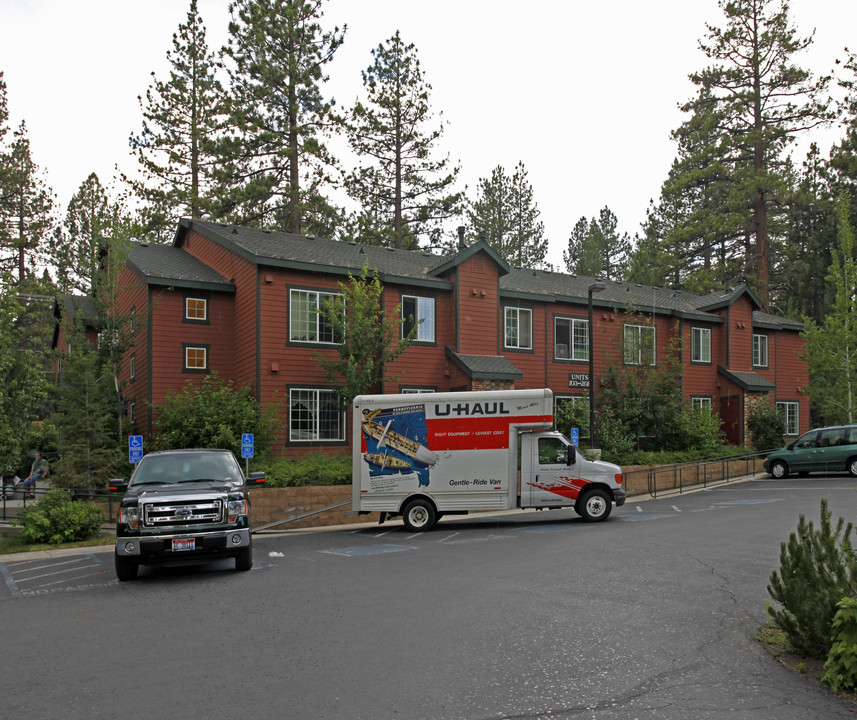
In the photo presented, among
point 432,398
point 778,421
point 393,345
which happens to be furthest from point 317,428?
point 778,421

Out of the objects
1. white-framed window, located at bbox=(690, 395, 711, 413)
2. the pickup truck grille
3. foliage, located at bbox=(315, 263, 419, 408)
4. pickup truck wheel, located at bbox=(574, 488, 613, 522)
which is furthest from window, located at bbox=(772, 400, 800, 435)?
the pickup truck grille

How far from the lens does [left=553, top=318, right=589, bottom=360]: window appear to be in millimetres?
31875

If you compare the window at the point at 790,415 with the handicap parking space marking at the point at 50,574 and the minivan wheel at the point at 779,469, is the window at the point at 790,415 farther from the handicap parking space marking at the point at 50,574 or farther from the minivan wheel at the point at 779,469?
the handicap parking space marking at the point at 50,574

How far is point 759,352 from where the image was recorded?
38594mm

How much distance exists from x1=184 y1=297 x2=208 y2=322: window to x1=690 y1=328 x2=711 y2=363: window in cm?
2153

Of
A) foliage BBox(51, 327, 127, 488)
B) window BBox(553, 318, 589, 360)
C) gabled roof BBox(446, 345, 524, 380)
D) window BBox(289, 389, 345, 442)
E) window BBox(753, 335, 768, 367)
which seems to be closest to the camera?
foliage BBox(51, 327, 127, 488)

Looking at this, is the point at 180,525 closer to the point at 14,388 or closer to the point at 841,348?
the point at 14,388

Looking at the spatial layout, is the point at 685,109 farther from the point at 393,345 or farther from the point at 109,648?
the point at 109,648

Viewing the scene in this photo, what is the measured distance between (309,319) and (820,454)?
60.7 ft

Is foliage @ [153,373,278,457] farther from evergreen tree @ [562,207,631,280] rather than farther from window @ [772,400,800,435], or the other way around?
evergreen tree @ [562,207,631,280]

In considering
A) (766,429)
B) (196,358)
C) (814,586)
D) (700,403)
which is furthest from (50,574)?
(766,429)

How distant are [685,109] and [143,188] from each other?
34.9 m

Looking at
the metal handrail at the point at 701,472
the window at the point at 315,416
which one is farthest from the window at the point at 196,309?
the metal handrail at the point at 701,472

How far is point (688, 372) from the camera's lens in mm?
A: 35531
